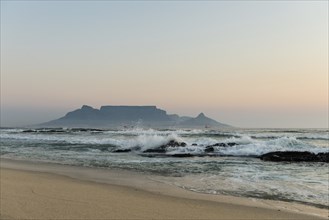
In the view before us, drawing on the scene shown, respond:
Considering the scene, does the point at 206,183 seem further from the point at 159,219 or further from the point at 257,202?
the point at 159,219

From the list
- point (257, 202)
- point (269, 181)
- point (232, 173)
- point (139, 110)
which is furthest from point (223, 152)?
point (139, 110)

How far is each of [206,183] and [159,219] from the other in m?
4.60

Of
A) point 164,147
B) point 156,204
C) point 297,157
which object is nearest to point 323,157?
point 297,157

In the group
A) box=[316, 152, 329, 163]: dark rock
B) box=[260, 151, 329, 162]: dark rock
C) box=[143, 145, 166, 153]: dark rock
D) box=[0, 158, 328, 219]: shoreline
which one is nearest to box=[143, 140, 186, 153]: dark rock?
box=[143, 145, 166, 153]: dark rock

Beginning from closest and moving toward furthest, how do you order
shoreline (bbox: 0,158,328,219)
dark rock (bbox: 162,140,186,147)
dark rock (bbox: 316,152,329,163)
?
shoreline (bbox: 0,158,328,219)
dark rock (bbox: 316,152,329,163)
dark rock (bbox: 162,140,186,147)

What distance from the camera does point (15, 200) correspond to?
19.0 feet

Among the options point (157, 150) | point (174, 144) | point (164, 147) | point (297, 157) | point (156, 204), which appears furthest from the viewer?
point (174, 144)

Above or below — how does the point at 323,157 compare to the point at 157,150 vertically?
above

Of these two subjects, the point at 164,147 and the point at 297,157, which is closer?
the point at 297,157

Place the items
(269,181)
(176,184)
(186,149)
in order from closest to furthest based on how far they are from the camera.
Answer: (176,184) < (269,181) < (186,149)

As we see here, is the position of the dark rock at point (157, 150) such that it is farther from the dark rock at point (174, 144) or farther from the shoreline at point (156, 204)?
the shoreline at point (156, 204)

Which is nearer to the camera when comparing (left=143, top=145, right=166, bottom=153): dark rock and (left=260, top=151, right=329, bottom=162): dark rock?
(left=260, top=151, right=329, bottom=162): dark rock

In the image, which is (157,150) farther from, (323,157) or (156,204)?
(156,204)

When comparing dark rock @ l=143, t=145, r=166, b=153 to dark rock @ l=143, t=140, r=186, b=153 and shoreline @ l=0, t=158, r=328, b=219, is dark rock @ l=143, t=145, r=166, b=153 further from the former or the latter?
shoreline @ l=0, t=158, r=328, b=219
